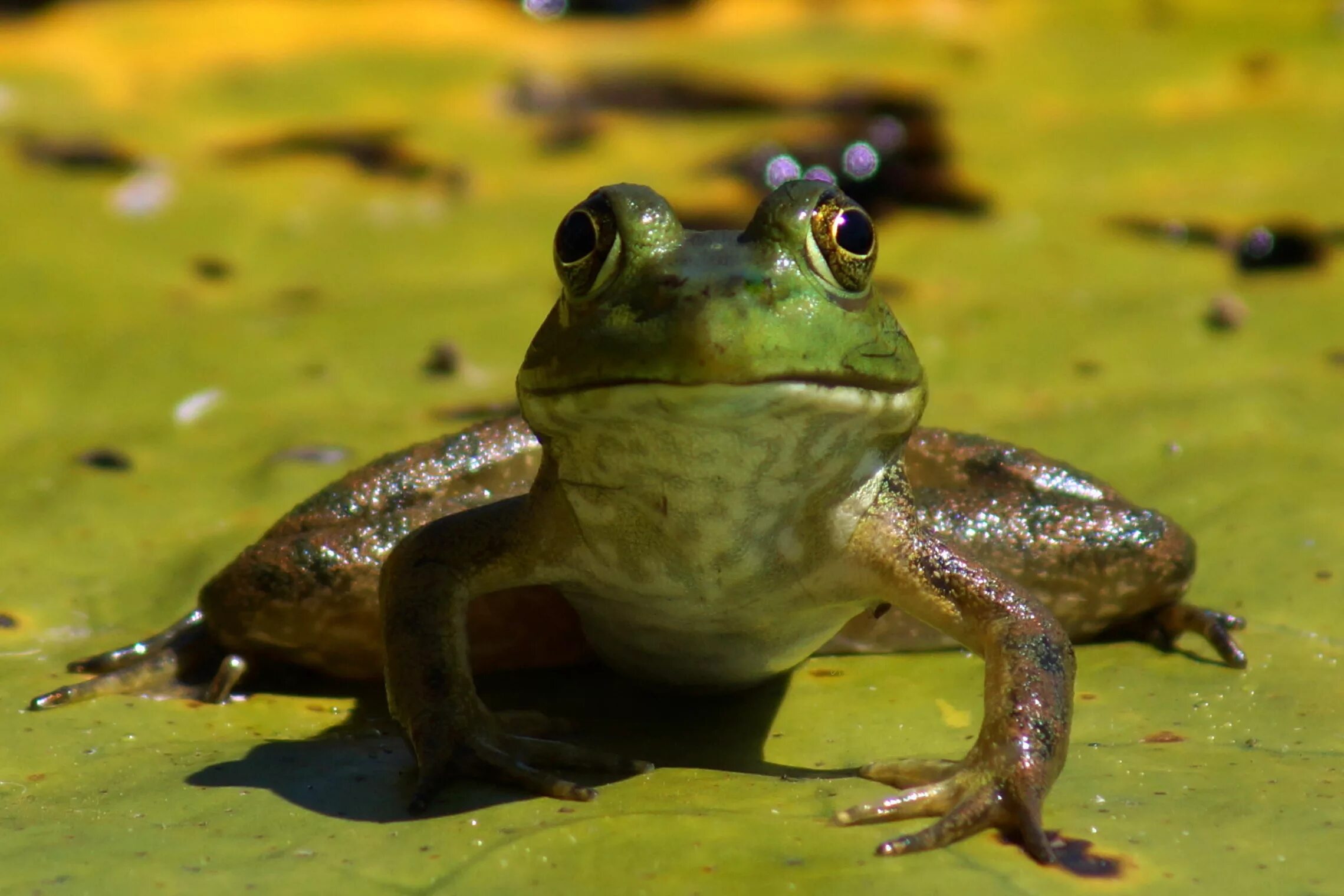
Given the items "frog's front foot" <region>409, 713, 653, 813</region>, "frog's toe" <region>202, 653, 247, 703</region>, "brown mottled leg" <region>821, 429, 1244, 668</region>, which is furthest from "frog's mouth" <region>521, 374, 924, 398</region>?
"frog's toe" <region>202, 653, 247, 703</region>

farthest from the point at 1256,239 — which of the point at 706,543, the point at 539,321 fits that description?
the point at 706,543

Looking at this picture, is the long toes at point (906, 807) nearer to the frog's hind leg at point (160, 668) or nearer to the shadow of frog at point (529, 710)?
the shadow of frog at point (529, 710)

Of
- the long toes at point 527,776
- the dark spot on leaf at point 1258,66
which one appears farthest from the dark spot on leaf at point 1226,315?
the long toes at point 527,776

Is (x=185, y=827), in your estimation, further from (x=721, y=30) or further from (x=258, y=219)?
(x=721, y=30)

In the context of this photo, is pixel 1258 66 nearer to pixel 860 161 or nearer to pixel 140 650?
pixel 860 161

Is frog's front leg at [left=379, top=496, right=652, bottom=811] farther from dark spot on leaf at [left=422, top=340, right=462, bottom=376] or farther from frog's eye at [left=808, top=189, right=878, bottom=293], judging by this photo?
dark spot on leaf at [left=422, top=340, right=462, bottom=376]
